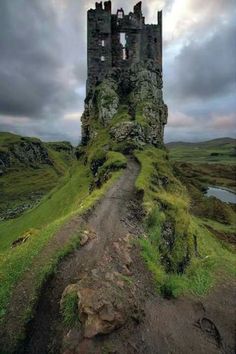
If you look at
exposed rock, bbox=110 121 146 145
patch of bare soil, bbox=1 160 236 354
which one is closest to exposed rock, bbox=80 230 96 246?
patch of bare soil, bbox=1 160 236 354

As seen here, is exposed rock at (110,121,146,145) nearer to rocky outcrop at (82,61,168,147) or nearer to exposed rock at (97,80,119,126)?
rocky outcrop at (82,61,168,147)

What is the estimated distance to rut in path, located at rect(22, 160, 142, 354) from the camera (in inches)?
653

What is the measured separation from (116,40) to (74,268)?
64149 mm

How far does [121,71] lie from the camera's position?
239 ft

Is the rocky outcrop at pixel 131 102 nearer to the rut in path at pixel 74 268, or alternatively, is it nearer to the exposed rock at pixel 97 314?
the rut in path at pixel 74 268

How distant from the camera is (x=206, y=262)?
2884 cm

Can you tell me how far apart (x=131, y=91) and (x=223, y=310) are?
58.1m

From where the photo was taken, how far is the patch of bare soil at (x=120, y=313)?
1623 cm

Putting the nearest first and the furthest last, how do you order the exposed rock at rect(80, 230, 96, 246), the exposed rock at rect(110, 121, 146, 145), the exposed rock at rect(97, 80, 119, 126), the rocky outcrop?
the exposed rock at rect(80, 230, 96, 246) < the exposed rock at rect(110, 121, 146, 145) < the rocky outcrop < the exposed rock at rect(97, 80, 119, 126)

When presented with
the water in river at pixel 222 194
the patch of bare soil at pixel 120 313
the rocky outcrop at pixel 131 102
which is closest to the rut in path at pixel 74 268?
the patch of bare soil at pixel 120 313

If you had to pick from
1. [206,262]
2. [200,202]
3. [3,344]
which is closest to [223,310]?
[206,262]

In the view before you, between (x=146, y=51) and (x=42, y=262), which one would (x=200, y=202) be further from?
(x=42, y=262)

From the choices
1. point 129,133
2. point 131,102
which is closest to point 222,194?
point 131,102

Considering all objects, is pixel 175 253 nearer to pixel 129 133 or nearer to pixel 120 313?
pixel 120 313
